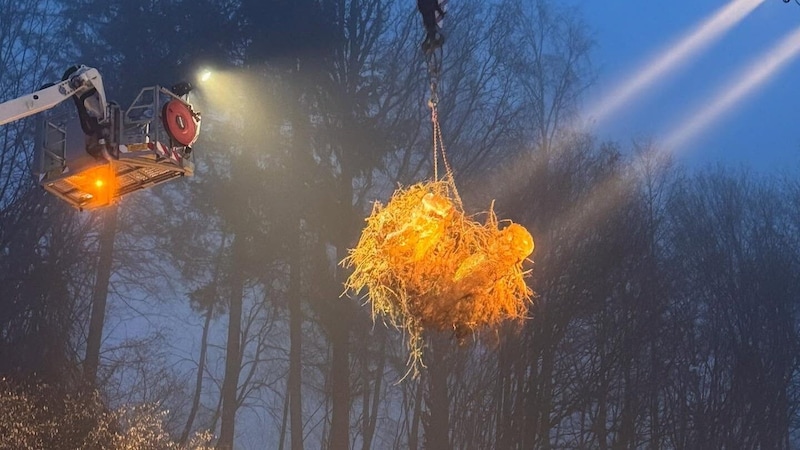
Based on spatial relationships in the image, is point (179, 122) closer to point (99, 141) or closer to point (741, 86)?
point (99, 141)

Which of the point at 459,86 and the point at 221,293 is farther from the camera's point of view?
the point at 221,293

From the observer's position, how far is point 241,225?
53.3 feet

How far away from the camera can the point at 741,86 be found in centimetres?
9656

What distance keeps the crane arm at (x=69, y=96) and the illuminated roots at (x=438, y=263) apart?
1.92 metres

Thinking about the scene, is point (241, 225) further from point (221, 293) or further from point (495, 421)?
point (495, 421)

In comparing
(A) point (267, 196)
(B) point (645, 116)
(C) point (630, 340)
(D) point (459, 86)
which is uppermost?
(B) point (645, 116)

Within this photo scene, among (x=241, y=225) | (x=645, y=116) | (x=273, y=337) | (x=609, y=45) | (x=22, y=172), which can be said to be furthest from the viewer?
(x=609, y=45)

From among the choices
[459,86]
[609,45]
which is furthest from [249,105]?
[609,45]

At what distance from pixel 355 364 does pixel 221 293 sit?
3.71 meters

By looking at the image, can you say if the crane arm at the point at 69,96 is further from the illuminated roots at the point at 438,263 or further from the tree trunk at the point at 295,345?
the tree trunk at the point at 295,345

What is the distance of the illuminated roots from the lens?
491 cm

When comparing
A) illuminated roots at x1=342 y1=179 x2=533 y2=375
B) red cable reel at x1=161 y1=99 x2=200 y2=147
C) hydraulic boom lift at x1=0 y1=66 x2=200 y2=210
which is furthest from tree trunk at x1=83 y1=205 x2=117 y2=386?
illuminated roots at x1=342 y1=179 x2=533 y2=375

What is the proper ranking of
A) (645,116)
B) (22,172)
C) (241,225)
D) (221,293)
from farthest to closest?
(645,116) → (221,293) → (241,225) → (22,172)

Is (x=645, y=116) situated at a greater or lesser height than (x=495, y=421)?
greater
